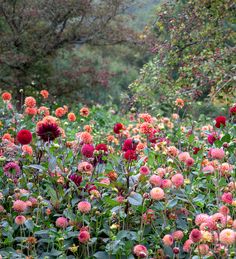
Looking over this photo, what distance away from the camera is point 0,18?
10898 mm

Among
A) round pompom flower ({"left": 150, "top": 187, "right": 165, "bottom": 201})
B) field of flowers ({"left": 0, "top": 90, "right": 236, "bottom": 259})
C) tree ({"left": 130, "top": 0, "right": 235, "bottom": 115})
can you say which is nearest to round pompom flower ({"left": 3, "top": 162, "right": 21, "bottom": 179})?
field of flowers ({"left": 0, "top": 90, "right": 236, "bottom": 259})

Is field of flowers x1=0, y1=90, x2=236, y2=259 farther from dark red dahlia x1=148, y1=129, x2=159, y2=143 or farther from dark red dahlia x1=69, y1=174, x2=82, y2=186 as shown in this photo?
dark red dahlia x1=148, y1=129, x2=159, y2=143

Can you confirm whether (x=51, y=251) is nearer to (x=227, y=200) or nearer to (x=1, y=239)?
(x=1, y=239)

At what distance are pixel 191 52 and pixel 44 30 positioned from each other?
465 cm

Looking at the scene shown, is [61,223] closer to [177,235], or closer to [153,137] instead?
[177,235]

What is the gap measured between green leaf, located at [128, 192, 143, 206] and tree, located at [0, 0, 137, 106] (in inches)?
338

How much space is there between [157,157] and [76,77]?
30.3 ft

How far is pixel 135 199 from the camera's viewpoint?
182 cm

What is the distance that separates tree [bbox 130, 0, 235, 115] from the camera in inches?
253

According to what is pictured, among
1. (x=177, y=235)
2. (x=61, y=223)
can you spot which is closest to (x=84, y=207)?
(x=61, y=223)

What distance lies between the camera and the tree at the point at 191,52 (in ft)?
21.1

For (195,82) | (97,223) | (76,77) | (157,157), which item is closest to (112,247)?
(97,223)

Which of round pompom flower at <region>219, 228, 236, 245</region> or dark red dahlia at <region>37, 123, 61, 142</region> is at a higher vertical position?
dark red dahlia at <region>37, 123, 61, 142</region>

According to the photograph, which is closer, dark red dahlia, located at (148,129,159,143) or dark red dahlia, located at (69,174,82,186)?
dark red dahlia, located at (69,174,82,186)
